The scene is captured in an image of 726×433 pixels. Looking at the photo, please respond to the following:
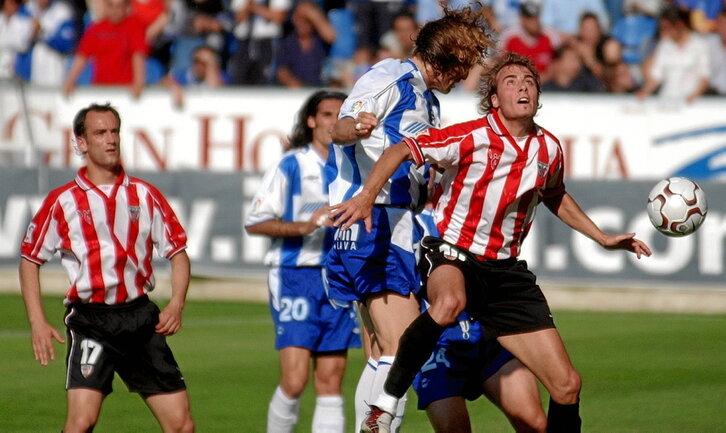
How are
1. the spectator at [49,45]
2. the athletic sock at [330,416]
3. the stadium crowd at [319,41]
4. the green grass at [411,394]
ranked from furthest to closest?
the spectator at [49,45] → the stadium crowd at [319,41] → the green grass at [411,394] → the athletic sock at [330,416]

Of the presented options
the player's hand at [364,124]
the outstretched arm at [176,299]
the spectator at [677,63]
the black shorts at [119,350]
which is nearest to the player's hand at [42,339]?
the black shorts at [119,350]

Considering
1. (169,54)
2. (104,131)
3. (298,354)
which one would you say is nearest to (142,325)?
(104,131)

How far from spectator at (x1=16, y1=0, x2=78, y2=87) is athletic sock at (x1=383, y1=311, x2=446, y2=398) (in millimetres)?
13843

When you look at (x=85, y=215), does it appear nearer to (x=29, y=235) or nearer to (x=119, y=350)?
(x=29, y=235)

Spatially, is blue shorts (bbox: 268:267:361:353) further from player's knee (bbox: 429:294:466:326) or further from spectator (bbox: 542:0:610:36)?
spectator (bbox: 542:0:610:36)

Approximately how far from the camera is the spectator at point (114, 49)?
59.2ft

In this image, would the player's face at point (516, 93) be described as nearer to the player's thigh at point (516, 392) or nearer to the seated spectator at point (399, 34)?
the player's thigh at point (516, 392)

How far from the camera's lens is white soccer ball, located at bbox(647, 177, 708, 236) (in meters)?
6.93

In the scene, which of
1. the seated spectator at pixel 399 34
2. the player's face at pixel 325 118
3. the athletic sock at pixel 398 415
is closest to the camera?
the athletic sock at pixel 398 415

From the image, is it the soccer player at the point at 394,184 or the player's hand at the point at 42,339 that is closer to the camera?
the player's hand at the point at 42,339

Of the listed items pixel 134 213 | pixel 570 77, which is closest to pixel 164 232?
pixel 134 213

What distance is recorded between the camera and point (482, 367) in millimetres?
6676

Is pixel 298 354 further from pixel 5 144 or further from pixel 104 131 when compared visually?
pixel 5 144

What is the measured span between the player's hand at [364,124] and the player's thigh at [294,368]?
1.84 meters
